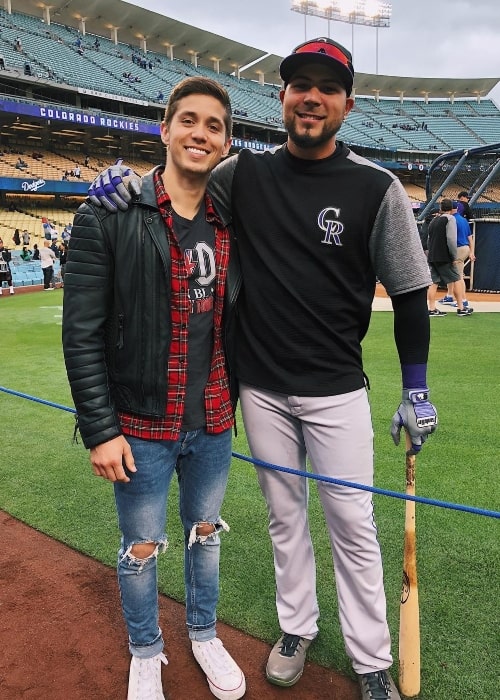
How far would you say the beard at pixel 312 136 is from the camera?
76.8 inches

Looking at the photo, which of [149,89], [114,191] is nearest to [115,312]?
[114,191]

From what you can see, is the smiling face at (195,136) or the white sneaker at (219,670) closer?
the smiling face at (195,136)

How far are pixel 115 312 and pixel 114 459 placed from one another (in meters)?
0.47

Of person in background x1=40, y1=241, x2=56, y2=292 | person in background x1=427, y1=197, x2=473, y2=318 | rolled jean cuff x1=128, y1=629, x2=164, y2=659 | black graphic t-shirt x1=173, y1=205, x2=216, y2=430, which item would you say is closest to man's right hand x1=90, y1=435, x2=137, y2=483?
black graphic t-shirt x1=173, y1=205, x2=216, y2=430

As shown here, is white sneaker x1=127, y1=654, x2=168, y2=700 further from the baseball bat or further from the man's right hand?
the baseball bat

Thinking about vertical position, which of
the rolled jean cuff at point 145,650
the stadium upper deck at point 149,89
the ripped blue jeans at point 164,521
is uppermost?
the stadium upper deck at point 149,89

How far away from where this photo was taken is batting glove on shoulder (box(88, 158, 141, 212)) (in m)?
1.79

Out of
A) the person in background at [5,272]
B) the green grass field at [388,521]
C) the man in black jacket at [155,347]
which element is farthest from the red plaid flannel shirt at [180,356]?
the person in background at [5,272]

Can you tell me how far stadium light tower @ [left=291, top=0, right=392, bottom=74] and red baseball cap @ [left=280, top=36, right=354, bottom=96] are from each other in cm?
5265

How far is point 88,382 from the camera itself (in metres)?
1.80

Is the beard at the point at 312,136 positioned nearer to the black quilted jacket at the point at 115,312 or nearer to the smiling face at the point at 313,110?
the smiling face at the point at 313,110

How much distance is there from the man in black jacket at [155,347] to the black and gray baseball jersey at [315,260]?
132 millimetres

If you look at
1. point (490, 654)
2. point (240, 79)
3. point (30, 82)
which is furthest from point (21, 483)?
point (240, 79)

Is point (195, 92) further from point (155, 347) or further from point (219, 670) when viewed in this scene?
point (219, 670)
